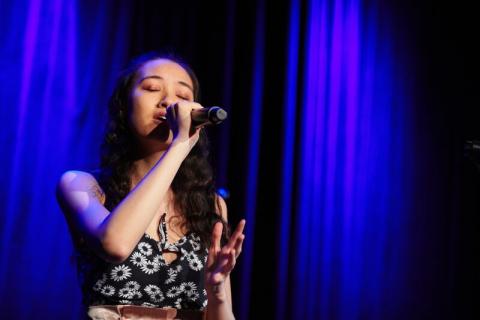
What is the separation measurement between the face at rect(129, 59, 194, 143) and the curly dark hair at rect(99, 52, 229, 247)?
0.05 metres

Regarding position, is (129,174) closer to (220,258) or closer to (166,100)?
(166,100)

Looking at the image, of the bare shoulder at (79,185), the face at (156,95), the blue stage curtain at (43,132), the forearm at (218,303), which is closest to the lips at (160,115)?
the face at (156,95)

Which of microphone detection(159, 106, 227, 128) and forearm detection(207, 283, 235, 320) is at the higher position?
microphone detection(159, 106, 227, 128)

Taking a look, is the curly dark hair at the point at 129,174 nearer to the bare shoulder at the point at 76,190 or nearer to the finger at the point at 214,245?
the bare shoulder at the point at 76,190

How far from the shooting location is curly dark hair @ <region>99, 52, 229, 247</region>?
5.07ft

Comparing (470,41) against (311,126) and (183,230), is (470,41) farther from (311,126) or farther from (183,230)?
(183,230)

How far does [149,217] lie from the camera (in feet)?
3.92

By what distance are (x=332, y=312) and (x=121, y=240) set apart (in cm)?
192

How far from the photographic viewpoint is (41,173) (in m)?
2.33

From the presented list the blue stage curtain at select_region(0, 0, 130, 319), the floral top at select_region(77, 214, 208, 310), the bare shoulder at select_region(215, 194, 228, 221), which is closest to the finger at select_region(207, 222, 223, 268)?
the floral top at select_region(77, 214, 208, 310)

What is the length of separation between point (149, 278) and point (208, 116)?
46 centimetres

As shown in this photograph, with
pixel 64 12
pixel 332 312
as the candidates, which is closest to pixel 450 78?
pixel 332 312

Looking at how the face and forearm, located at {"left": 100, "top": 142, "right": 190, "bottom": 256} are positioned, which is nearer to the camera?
forearm, located at {"left": 100, "top": 142, "right": 190, "bottom": 256}

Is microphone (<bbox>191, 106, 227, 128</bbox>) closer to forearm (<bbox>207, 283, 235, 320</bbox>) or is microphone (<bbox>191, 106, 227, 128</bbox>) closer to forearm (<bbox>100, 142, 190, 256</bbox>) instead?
forearm (<bbox>100, 142, 190, 256</bbox>)
